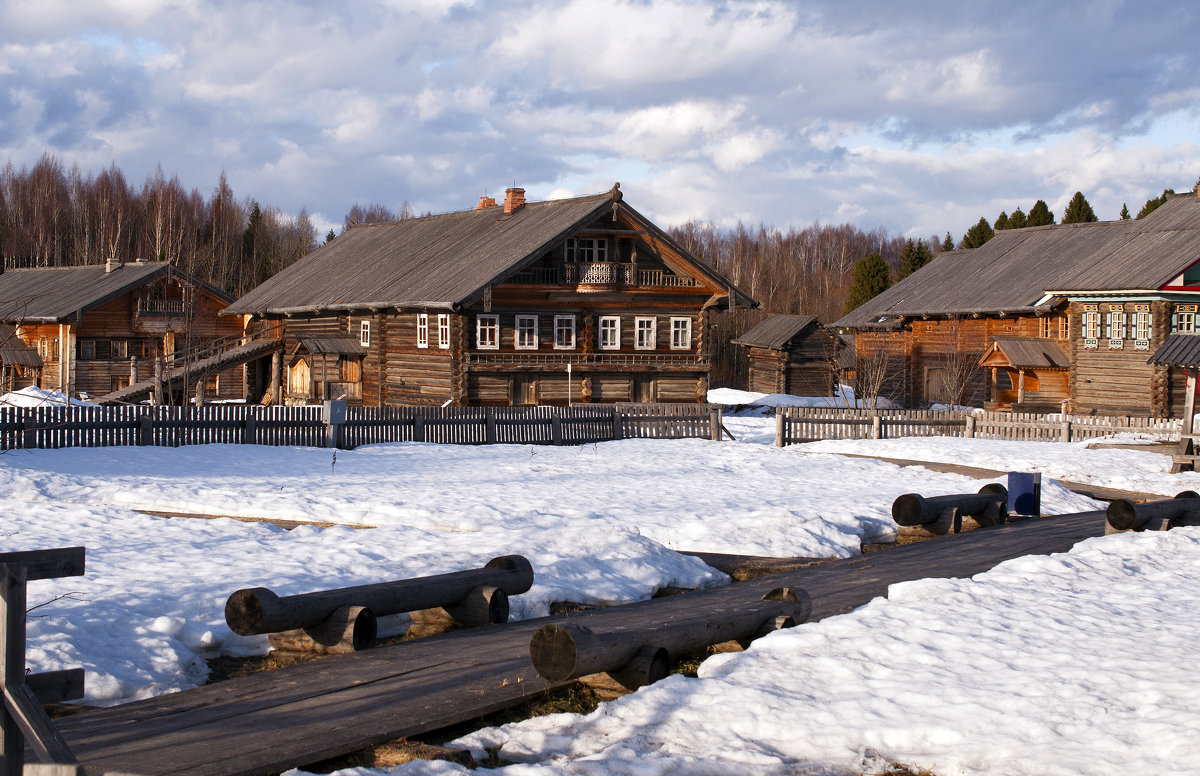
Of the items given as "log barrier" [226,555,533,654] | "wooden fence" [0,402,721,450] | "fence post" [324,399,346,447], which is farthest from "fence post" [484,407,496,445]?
"log barrier" [226,555,533,654]

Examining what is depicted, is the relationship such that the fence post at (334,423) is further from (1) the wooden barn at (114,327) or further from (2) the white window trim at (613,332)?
(1) the wooden barn at (114,327)

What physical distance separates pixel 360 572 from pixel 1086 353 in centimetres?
3843

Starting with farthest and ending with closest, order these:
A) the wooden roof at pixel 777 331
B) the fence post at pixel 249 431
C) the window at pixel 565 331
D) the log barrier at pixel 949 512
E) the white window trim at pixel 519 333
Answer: the wooden roof at pixel 777 331
the window at pixel 565 331
the white window trim at pixel 519 333
the fence post at pixel 249 431
the log barrier at pixel 949 512

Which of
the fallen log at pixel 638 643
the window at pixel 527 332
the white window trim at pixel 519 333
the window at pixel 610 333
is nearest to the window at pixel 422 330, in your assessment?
the white window trim at pixel 519 333

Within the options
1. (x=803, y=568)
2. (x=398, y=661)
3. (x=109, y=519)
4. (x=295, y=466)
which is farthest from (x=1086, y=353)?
(x=398, y=661)

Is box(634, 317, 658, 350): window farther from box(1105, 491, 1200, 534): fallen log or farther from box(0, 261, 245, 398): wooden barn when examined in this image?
box(1105, 491, 1200, 534): fallen log

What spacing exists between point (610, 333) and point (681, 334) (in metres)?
2.65

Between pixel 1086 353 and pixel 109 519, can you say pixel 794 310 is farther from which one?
pixel 109 519

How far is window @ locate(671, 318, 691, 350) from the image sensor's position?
40562 millimetres

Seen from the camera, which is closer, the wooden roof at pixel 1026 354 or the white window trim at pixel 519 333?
the white window trim at pixel 519 333

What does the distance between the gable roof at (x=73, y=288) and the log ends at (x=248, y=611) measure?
39.9 meters

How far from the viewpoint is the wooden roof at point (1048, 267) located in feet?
136

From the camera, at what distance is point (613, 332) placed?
131 feet

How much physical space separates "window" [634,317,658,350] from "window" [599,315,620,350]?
2.22ft
